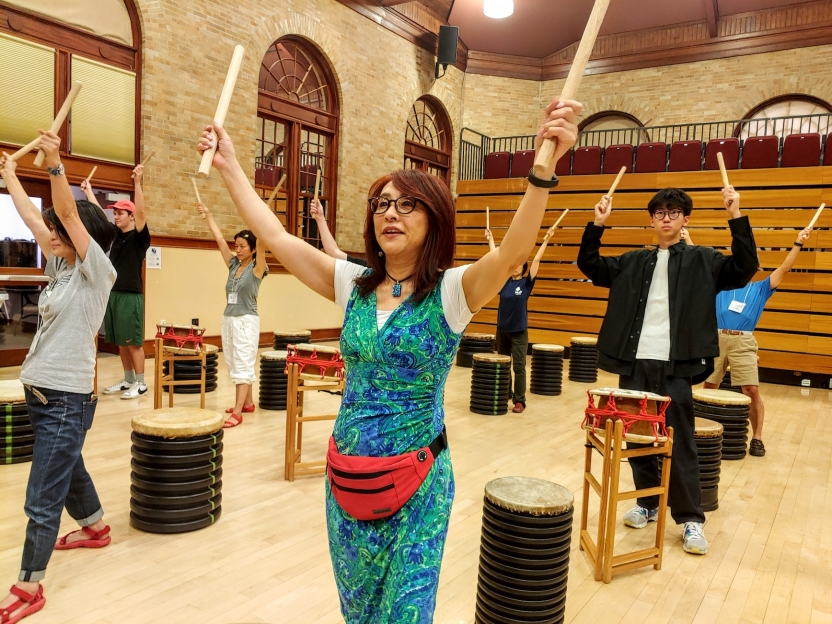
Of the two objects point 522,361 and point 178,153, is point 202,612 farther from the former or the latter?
point 178,153

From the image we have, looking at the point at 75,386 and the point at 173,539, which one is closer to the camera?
the point at 75,386

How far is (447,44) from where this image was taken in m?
12.4

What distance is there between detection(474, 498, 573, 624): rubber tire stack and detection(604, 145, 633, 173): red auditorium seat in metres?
9.36

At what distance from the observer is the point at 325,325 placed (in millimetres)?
11133

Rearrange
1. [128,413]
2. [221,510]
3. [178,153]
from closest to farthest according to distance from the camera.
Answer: [221,510] < [128,413] < [178,153]

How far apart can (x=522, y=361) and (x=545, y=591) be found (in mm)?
4123

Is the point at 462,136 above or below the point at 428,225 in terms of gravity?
above

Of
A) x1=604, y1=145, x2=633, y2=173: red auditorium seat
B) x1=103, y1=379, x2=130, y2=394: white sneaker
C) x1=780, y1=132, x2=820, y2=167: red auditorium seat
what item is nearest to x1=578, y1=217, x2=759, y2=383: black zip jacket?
x1=103, y1=379, x2=130, y2=394: white sneaker

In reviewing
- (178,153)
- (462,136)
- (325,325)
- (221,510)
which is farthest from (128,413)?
(462,136)

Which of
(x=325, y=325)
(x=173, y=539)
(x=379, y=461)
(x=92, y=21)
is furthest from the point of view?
(x=325, y=325)

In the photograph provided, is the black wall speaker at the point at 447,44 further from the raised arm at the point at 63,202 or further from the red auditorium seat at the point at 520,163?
the raised arm at the point at 63,202

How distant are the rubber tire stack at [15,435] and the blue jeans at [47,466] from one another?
6.35ft

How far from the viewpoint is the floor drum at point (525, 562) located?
242cm

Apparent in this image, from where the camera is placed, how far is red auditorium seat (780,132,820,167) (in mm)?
8992
